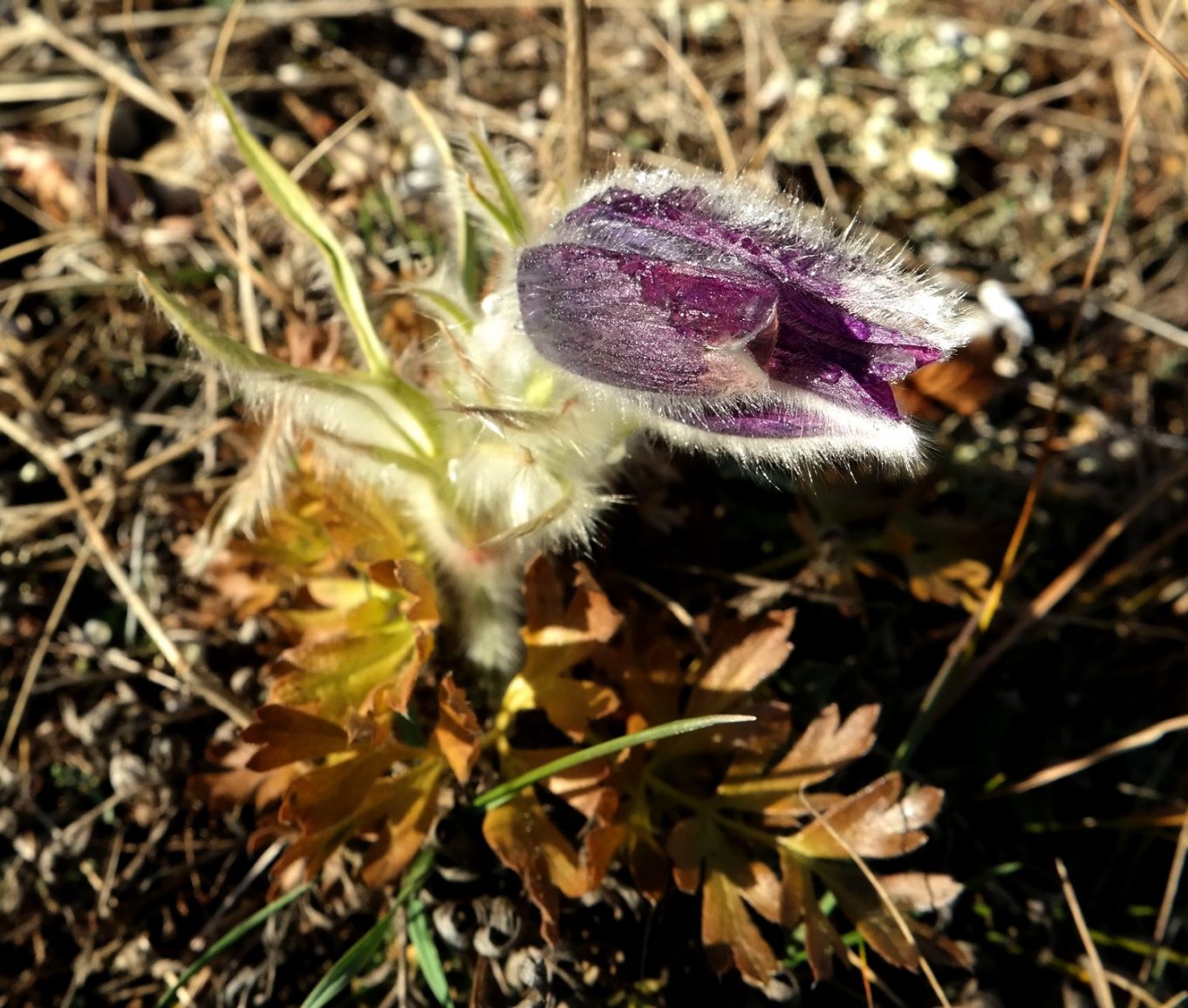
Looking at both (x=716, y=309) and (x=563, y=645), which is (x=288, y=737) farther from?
(x=716, y=309)

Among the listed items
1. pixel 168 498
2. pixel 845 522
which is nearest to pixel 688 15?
pixel 845 522

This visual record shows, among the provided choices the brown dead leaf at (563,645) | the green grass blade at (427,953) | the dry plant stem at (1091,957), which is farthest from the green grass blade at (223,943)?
the dry plant stem at (1091,957)

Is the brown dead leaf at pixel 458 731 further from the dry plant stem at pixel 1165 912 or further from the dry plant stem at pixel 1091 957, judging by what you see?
the dry plant stem at pixel 1165 912

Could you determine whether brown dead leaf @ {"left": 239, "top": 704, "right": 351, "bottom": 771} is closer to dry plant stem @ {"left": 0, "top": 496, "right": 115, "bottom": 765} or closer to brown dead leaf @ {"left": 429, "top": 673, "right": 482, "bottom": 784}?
brown dead leaf @ {"left": 429, "top": 673, "right": 482, "bottom": 784}

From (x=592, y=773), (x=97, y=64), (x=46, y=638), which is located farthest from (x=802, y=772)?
(x=97, y=64)

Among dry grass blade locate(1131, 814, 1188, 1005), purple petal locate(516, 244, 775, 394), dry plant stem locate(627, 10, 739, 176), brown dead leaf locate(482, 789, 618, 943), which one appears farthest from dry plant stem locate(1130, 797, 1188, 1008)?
dry plant stem locate(627, 10, 739, 176)
